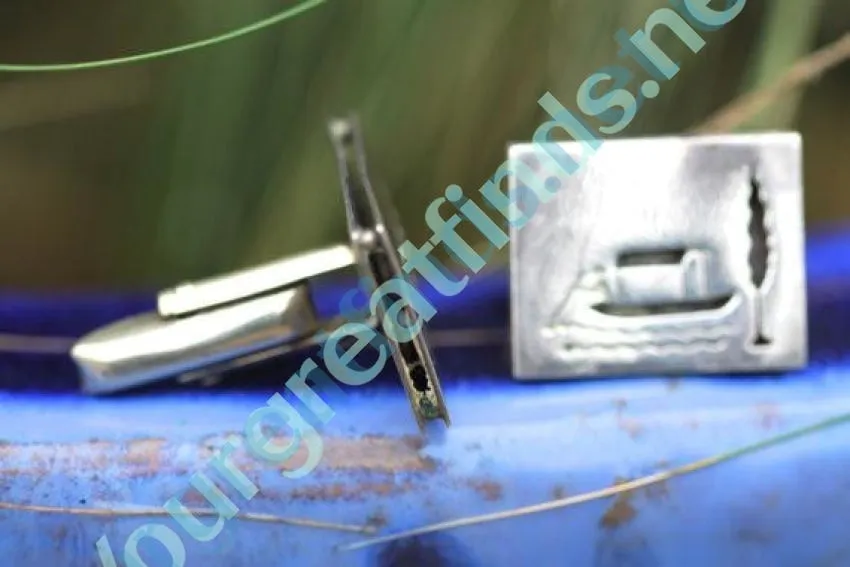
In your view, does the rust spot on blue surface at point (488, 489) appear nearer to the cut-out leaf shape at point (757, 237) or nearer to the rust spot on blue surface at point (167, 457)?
the rust spot on blue surface at point (167, 457)

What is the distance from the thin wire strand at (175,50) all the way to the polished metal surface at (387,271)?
3.8 inches

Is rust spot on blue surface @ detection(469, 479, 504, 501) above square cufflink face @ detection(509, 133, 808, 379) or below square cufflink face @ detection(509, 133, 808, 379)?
below

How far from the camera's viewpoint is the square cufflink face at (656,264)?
1.70 feet

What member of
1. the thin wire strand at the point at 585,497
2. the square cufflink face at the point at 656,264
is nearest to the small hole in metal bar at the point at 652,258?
the square cufflink face at the point at 656,264

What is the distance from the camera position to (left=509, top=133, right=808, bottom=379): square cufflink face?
518mm

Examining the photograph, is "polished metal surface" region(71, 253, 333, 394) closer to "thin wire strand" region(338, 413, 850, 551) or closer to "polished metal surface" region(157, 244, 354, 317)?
"polished metal surface" region(157, 244, 354, 317)

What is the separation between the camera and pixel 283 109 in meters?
0.57

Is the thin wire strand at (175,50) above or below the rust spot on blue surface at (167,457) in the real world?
above

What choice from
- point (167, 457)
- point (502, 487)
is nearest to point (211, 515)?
point (167, 457)

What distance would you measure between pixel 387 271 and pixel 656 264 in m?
0.15

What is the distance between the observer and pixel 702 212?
52cm

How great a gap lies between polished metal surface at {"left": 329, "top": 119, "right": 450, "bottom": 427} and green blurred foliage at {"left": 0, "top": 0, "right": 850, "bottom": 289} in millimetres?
67

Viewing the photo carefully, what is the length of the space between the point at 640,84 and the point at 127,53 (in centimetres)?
29

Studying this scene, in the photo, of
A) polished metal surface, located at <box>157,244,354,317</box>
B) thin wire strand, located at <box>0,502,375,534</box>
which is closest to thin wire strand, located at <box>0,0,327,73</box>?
polished metal surface, located at <box>157,244,354,317</box>
